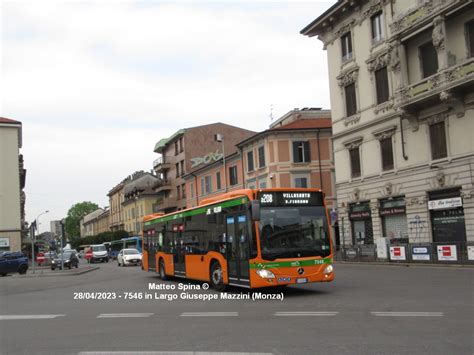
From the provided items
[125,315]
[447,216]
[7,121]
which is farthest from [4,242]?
[125,315]

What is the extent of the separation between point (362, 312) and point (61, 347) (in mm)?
5969

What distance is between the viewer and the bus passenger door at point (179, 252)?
20.5 metres

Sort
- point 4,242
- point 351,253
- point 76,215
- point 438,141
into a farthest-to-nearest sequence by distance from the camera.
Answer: point 76,215 < point 4,242 < point 351,253 < point 438,141

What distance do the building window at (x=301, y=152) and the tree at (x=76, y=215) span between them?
455ft

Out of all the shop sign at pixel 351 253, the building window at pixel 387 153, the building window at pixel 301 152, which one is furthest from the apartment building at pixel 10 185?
the building window at pixel 387 153

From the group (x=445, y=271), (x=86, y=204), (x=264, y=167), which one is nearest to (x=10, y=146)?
(x=264, y=167)

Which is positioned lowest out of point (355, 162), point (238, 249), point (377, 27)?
point (238, 249)

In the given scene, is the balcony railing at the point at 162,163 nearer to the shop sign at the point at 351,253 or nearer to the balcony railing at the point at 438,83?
the shop sign at the point at 351,253

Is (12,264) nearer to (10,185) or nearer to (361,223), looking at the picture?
(361,223)

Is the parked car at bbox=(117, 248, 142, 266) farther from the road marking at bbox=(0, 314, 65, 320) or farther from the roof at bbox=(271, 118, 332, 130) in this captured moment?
the road marking at bbox=(0, 314, 65, 320)

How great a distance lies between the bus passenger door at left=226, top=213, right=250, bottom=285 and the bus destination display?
0.74m

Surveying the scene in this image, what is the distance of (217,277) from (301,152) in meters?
34.0

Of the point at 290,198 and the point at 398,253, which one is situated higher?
the point at 290,198

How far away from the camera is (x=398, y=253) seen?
27.9 m
